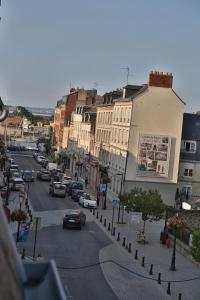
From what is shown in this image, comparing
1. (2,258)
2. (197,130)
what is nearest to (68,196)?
(197,130)

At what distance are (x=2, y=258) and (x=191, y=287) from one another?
81.6 feet

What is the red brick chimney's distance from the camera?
2219 inches

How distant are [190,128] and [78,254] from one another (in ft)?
105

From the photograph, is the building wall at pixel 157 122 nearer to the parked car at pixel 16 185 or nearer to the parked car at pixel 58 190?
the parked car at pixel 58 190

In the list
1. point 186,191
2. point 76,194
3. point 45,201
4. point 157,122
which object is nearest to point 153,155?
point 157,122

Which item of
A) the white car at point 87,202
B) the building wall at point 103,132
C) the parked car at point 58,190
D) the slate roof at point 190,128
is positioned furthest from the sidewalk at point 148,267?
the building wall at point 103,132

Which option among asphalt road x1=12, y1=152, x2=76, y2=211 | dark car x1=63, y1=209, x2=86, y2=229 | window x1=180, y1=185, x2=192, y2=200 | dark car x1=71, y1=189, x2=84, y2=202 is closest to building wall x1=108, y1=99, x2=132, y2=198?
dark car x1=71, y1=189, x2=84, y2=202

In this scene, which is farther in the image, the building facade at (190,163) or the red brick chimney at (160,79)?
the building facade at (190,163)

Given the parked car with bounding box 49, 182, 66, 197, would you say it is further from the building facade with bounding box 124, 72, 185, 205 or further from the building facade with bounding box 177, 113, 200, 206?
the building facade with bounding box 177, 113, 200, 206

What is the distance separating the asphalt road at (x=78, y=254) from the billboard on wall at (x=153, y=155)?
1335cm

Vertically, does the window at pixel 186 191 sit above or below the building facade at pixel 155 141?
below

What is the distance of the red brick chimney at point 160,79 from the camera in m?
56.4

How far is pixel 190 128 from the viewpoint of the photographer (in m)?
59.9

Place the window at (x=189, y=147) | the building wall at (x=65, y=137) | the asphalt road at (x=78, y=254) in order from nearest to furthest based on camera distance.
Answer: the asphalt road at (x=78, y=254) → the window at (x=189, y=147) → the building wall at (x=65, y=137)
